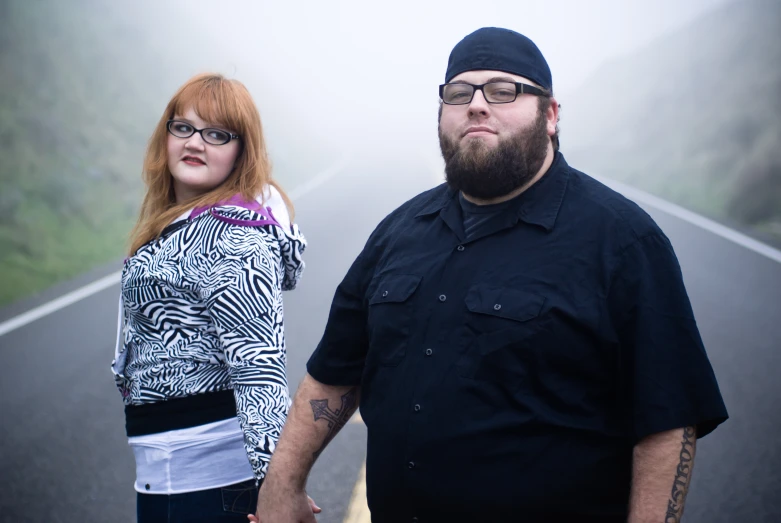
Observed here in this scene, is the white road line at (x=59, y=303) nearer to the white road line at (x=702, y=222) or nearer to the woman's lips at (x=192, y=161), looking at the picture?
the white road line at (x=702, y=222)

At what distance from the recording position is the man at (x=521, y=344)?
6.23 ft

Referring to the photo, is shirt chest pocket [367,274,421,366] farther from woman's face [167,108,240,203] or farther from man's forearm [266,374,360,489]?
woman's face [167,108,240,203]

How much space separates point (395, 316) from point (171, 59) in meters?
33.1

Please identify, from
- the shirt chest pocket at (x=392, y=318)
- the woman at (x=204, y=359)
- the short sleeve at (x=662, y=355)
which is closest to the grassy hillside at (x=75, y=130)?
the woman at (x=204, y=359)

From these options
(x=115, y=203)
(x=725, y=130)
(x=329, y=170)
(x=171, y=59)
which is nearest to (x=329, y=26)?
(x=171, y=59)

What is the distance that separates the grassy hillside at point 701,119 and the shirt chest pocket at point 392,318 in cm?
1082

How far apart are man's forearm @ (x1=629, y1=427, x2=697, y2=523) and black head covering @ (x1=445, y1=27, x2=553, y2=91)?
1036 millimetres

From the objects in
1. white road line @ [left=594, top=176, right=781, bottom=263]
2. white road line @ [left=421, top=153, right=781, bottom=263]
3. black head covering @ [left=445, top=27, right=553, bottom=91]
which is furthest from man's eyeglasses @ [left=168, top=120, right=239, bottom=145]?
white road line @ [left=594, top=176, right=781, bottom=263]

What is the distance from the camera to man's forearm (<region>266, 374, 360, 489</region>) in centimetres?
238

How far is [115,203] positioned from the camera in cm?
1571

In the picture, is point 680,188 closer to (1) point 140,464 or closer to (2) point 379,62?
(1) point 140,464

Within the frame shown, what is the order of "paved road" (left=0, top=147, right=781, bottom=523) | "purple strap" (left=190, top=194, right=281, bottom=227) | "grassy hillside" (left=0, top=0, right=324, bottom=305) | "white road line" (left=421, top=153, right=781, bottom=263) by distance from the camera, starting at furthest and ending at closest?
"grassy hillside" (left=0, top=0, right=324, bottom=305) < "white road line" (left=421, top=153, right=781, bottom=263) < "paved road" (left=0, top=147, right=781, bottom=523) < "purple strap" (left=190, top=194, right=281, bottom=227)

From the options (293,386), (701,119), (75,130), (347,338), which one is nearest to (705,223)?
(293,386)

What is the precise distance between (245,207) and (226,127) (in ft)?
1.10
